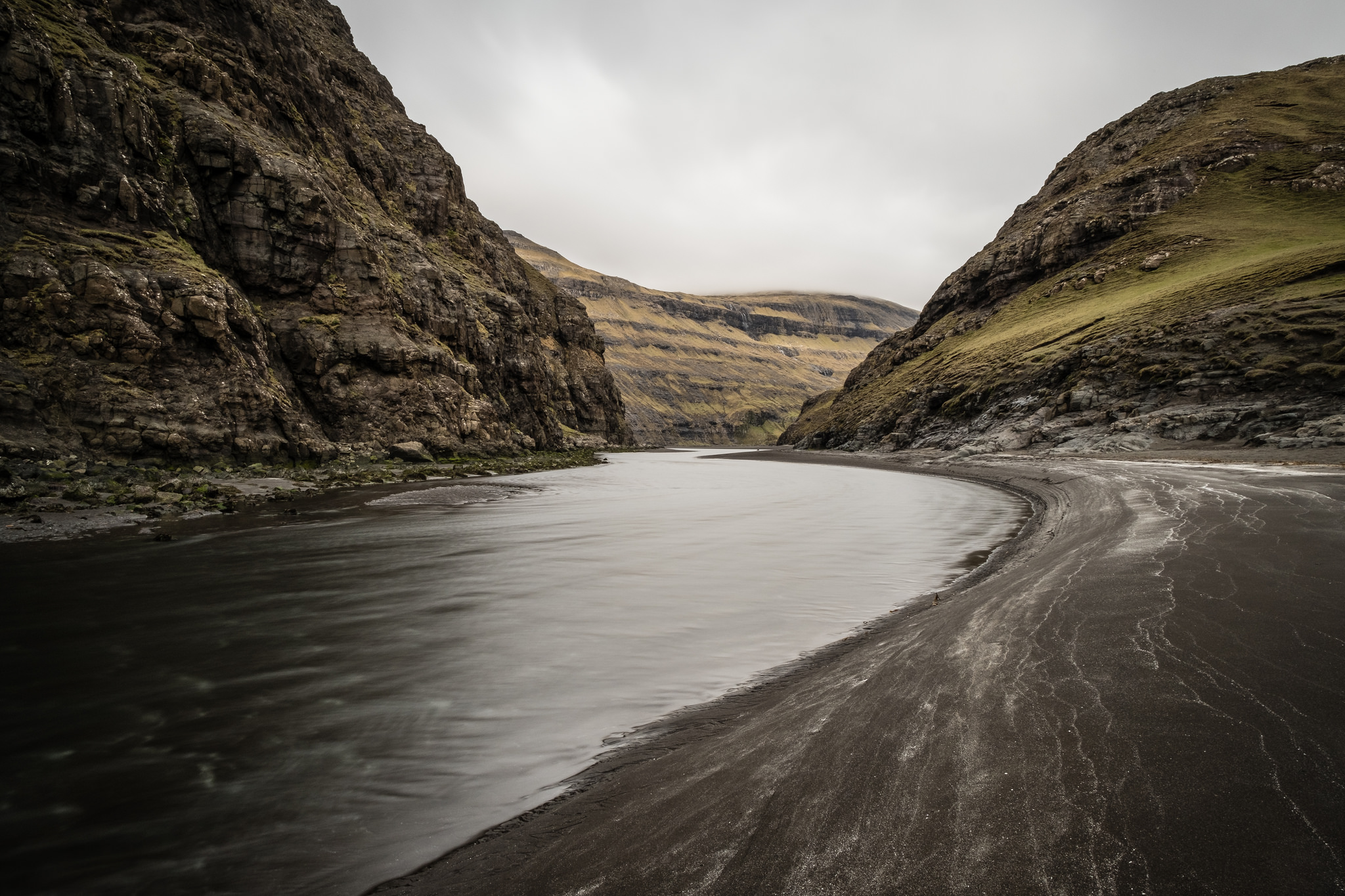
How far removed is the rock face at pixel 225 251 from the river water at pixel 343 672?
49.2 ft

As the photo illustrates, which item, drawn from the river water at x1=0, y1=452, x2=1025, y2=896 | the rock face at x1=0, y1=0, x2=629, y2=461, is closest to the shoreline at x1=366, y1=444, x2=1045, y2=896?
the river water at x1=0, y1=452, x2=1025, y2=896

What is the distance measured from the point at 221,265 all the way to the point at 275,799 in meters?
43.8

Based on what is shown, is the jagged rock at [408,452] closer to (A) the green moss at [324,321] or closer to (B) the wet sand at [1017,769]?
(A) the green moss at [324,321]

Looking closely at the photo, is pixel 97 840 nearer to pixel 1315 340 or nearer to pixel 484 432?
pixel 484 432

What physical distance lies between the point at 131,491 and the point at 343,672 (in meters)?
17.6

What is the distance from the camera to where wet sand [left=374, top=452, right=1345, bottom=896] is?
2.36 metres

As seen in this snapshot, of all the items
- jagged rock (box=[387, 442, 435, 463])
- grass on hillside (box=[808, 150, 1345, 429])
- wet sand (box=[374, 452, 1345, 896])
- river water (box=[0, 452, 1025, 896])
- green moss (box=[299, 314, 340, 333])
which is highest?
grass on hillside (box=[808, 150, 1345, 429])

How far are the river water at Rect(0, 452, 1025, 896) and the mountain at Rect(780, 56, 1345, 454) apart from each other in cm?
2983

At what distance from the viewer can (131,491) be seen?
18.6 metres

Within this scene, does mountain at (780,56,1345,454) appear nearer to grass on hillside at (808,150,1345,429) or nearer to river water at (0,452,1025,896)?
grass on hillside at (808,150,1345,429)

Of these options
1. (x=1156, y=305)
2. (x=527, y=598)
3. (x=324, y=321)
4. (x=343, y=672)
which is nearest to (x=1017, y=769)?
(x=343, y=672)

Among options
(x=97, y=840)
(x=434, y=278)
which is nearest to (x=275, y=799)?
(x=97, y=840)

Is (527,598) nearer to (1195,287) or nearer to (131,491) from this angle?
(131,491)

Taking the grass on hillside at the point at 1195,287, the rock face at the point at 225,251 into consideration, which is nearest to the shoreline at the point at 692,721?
the rock face at the point at 225,251
